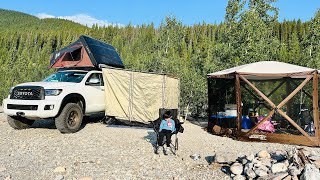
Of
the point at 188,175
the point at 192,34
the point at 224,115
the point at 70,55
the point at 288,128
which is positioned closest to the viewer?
the point at 188,175

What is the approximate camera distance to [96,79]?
10812 mm

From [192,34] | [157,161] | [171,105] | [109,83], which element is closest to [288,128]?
[171,105]

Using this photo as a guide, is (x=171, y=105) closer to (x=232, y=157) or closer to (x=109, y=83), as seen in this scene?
(x=109, y=83)

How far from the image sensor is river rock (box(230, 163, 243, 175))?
233 inches

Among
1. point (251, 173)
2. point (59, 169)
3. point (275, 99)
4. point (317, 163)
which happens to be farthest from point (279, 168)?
point (275, 99)

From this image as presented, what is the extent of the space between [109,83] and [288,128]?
6.68 metres

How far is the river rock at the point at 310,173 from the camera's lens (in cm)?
514

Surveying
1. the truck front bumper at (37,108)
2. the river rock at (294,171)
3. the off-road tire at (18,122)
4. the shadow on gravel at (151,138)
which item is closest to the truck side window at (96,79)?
the truck front bumper at (37,108)

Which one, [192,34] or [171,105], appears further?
[192,34]

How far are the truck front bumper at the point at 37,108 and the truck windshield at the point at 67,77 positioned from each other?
1.63 m

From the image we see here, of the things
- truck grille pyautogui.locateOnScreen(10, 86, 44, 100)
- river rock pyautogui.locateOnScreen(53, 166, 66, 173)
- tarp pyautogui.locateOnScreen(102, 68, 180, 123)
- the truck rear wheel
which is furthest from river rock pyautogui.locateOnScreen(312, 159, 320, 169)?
truck grille pyautogui.locateOnScreen(10, 86, 44, 100)

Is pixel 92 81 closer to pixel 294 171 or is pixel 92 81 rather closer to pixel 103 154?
pixel 103 154

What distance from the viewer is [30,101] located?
880cm

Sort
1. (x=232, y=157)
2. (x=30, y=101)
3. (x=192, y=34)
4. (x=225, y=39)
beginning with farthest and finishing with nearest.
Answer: (x=192, y=34)
(x=225, y=39)
(x=30, y=101)
(x=232, y=157)
